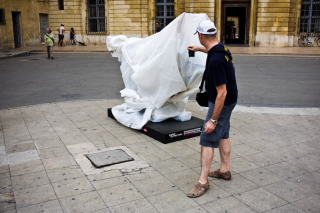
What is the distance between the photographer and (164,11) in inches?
1075

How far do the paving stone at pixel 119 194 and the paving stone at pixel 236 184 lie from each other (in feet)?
3.16

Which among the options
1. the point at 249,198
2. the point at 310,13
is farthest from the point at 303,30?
the point at 249,198

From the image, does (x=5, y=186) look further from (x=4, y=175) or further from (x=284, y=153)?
(x=284, y=153)

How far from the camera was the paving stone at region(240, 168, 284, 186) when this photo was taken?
12.8ft

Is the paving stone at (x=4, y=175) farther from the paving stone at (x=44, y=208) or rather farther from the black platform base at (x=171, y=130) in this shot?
the black platform base at (x=171, y=130)

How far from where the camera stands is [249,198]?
3508mm

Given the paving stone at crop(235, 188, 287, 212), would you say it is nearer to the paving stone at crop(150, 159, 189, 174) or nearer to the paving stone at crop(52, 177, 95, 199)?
the paving stone at crop(150, 159, 189, 174)

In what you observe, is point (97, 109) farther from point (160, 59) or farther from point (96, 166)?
point (96, 166)

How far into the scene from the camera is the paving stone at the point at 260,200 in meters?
3.35

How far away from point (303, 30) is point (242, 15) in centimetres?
698

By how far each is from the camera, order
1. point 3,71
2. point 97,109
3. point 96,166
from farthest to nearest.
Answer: point 3,71
point 97,109
point 96,166

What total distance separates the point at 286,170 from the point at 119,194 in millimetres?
2155

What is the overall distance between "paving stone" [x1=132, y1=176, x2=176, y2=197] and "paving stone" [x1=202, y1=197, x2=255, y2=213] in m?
0.53

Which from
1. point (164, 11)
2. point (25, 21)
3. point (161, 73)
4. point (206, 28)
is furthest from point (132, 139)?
point (164, 11)
